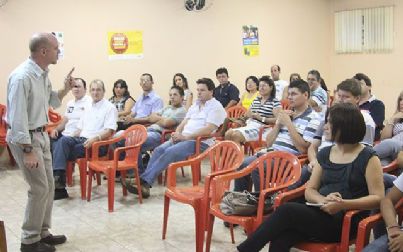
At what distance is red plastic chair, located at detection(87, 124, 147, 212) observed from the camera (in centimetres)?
429

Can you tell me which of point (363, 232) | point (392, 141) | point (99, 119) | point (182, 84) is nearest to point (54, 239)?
point (99, 119)

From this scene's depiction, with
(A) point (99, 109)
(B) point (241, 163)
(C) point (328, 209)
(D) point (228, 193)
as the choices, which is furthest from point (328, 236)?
(A) point (99, 109)

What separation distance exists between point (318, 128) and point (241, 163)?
61 cm

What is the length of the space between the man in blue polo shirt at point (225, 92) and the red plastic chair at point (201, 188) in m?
3.37

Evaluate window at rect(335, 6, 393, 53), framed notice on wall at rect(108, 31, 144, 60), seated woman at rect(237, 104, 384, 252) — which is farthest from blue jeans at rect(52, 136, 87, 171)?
window at rect(335, 6, 393, 53)

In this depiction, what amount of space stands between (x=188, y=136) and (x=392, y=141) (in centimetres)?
196

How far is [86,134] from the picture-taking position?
195 inches

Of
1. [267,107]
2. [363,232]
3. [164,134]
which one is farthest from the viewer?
[164,134]

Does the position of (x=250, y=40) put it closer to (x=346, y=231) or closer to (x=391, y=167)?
(x=391, y=167)

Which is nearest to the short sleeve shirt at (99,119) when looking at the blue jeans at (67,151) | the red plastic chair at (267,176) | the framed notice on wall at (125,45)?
the blue jeans at (67,151)

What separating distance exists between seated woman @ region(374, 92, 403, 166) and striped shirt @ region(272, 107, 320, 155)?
454 mm

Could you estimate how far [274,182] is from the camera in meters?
3.28

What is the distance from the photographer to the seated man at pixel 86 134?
187 inches

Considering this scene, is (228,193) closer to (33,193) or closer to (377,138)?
(33,193)
